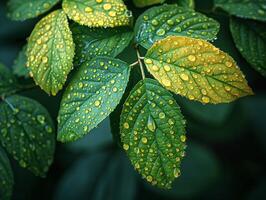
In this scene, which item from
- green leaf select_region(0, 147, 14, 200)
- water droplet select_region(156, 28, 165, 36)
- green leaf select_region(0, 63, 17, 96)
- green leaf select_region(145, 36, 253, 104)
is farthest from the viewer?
green leaf select_region(0, 63, 17, 96)

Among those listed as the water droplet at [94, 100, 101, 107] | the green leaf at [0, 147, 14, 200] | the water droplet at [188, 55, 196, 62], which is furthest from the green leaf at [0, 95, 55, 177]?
the water droplet at [188, 55, 196, 62]

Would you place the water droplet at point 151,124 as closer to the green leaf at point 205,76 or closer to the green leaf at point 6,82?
the green leaf at point 205,76

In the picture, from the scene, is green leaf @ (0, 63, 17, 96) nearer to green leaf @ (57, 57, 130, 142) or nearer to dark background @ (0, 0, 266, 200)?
green leaf @ (57, 57, 130, 142)

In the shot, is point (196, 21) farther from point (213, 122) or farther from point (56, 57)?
point (213, 122)

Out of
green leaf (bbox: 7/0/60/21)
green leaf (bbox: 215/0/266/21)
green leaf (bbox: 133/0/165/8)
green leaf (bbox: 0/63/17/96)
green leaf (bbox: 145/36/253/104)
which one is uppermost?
green leaf (bbox: 7/0/60/21)

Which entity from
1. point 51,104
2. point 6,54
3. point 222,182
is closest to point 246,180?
point 222,182

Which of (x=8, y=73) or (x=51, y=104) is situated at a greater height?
(x=8, y=73)

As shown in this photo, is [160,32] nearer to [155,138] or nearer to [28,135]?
[155,138]
